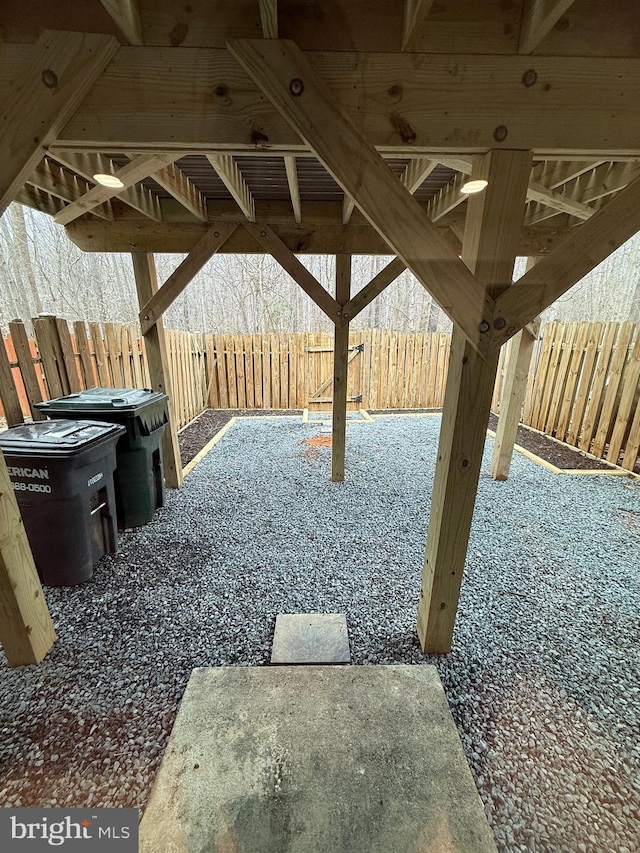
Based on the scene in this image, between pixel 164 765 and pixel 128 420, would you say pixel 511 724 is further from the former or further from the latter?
pixel 128 420

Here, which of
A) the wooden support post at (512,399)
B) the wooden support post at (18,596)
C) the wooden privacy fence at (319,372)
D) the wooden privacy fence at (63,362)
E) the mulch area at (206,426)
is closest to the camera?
the wooden support post at (18,596)

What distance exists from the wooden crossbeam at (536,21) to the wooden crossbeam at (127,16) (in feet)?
4.16

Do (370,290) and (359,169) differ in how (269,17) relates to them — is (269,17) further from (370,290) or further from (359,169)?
(370,290)

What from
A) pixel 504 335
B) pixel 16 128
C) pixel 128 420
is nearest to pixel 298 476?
pixel 128 420

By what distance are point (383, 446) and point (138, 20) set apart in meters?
4.97

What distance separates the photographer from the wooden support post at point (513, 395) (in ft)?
11.9

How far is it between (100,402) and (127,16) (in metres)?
2.30

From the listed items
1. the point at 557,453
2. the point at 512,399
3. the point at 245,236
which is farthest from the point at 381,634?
the point at 557,453

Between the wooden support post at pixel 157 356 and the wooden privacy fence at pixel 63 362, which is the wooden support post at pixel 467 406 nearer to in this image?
the wooden privacy fence at pixel 63 362

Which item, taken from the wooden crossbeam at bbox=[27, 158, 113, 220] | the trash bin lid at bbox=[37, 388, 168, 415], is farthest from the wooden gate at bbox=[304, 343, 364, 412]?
the wooden crossbeam at bbox=[27, 158, 113, 220]

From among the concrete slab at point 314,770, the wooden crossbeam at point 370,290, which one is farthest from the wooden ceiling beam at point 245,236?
the concrete slab at point 314,770

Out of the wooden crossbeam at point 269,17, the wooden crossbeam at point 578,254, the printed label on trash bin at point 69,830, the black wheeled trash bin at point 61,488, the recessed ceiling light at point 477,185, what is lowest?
the printed label on trash bin at point 69,830

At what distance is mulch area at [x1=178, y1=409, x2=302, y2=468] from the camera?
5.31 metres

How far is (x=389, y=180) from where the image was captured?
1150mm
